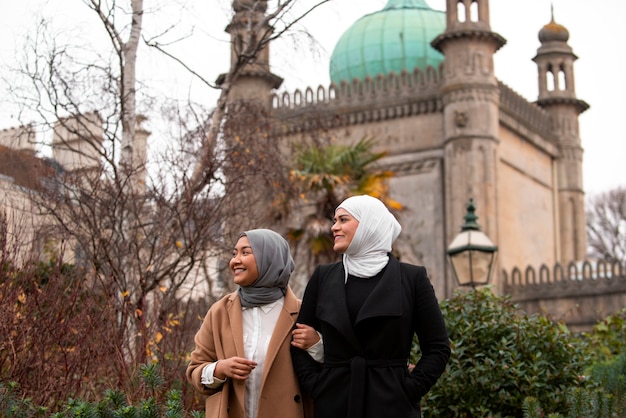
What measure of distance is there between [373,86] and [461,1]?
3.22m

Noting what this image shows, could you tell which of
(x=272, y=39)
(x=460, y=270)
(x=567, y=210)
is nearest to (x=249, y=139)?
(x=272, y=39)

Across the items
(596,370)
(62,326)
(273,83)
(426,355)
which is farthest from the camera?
(273,83)

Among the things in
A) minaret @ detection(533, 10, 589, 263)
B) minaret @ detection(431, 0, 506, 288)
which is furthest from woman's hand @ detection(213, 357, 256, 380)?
minaret @ detection(533, 10, 589, 263)

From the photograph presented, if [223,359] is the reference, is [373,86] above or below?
above

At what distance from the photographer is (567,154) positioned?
3117cm

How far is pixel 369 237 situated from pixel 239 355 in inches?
34.3

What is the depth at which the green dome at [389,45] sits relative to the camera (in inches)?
1136

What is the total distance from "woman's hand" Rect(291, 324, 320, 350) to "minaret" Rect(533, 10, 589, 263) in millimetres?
26842

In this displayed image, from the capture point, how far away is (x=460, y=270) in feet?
44.1

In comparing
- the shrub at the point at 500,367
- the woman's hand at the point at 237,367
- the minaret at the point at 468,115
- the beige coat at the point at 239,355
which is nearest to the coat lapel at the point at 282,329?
the beige coat at the point at 239,355

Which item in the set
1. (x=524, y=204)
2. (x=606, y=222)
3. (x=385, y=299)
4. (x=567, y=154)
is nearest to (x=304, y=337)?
(x=385, y=299)

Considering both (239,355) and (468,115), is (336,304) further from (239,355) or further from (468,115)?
(468,115)

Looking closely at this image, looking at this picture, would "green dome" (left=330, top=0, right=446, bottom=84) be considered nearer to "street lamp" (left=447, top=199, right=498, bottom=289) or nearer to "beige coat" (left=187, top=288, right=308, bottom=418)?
"street lamp" (left=447, top=199, right=498, bottom=289)

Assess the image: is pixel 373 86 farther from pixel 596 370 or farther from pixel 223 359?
pixel 223 359
